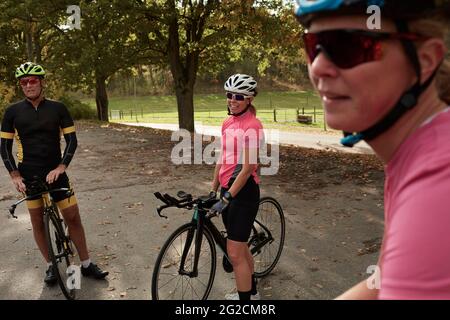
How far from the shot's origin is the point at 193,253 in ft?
13.5

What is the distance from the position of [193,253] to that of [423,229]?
3457mm

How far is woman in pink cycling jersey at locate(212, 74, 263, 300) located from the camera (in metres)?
3.97

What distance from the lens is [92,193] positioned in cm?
884

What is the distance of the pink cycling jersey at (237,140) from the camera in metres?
3.98

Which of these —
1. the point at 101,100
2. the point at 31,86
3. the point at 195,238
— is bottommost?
the point at 195,238

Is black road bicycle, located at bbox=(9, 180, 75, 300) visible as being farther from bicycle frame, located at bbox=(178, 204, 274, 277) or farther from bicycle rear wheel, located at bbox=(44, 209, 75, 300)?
bicycle frame, located at bbox=(178, 204, 274, 277)

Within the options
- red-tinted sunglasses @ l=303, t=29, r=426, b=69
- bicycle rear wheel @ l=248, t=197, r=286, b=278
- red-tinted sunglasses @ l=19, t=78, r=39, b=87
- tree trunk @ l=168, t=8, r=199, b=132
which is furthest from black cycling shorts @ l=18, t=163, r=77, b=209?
tree trunk @ l=168, t=8, r=199, b=132

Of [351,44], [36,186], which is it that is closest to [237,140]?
[36,186]

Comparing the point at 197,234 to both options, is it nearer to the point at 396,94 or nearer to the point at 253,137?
the point at 253,137

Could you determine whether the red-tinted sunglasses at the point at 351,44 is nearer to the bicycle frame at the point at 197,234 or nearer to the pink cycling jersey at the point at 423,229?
the pink cycling jersey at the point at 423,229

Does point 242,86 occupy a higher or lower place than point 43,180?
higher

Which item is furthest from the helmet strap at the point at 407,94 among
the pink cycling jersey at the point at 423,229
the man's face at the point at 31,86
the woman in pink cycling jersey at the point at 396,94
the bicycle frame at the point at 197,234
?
the man's face at the point at 31,86

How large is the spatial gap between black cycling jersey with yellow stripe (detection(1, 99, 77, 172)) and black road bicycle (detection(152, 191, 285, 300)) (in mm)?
1762

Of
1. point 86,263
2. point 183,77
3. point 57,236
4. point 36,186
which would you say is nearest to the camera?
point 36,186
